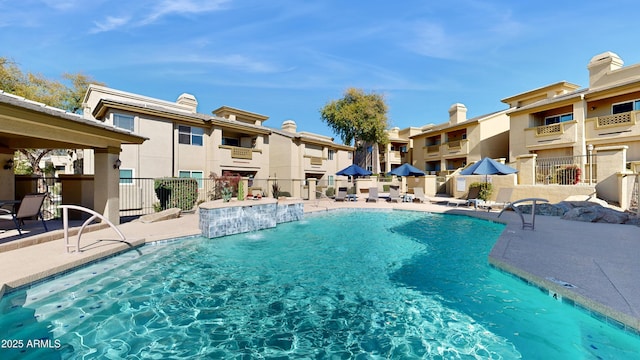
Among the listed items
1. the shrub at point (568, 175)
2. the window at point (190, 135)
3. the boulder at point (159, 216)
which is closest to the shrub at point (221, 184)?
the window at point (190, 135)

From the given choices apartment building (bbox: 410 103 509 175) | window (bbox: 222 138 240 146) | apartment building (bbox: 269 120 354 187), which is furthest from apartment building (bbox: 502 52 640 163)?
window (bbox: 222 138 240 146)

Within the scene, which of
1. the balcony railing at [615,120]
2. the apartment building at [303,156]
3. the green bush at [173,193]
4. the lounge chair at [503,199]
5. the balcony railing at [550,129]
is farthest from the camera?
the apartment building at [303,156]

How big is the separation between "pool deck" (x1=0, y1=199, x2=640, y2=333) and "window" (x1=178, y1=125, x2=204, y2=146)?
1035 cm

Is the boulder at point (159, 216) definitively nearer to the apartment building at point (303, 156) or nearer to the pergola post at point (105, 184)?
the pergola post at point (105, 184)

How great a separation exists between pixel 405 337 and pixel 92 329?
457 cm

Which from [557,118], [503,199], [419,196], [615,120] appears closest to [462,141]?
[557,118]

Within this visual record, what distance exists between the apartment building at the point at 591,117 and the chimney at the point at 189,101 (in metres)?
27.3

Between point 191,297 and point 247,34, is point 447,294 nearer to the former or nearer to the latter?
point 191,297

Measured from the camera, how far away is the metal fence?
15.9 metres

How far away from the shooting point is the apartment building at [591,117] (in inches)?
701

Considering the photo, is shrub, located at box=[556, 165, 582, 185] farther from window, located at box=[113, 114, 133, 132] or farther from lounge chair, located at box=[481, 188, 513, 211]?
window, located at box=[113, 114, 133, 132]

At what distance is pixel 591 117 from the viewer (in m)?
19.7

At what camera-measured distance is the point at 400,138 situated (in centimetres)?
3997

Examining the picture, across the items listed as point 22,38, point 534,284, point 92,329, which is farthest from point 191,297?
point 22,38
